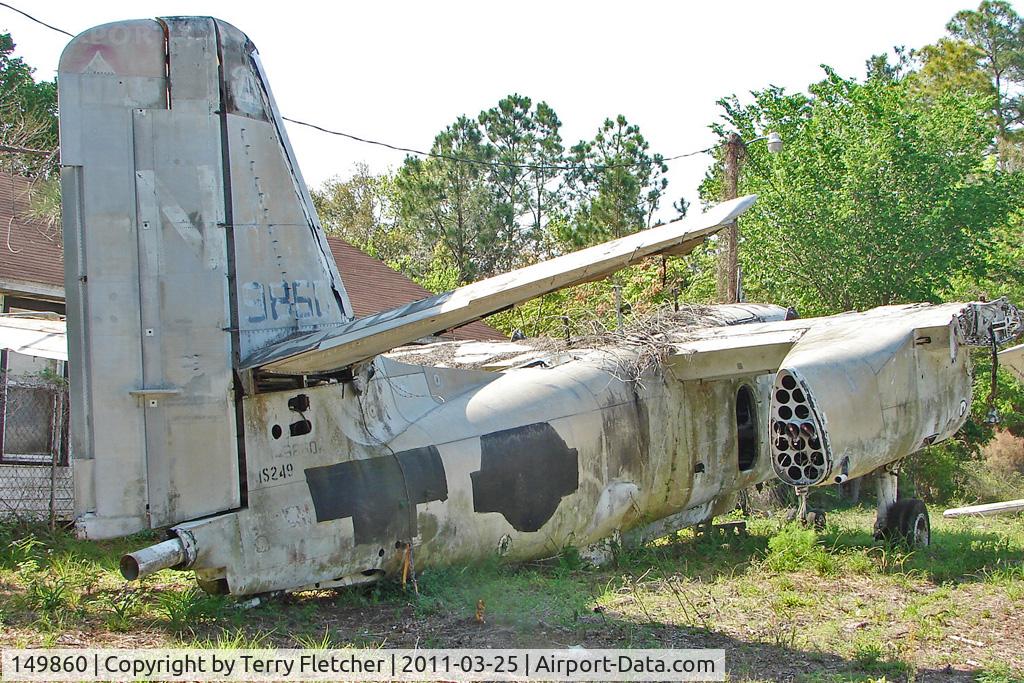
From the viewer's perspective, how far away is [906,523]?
11625 millimetres

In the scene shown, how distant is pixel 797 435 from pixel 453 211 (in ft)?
126

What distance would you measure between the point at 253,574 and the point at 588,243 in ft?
109

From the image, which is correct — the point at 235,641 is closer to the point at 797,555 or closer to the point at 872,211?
the point at 797,555

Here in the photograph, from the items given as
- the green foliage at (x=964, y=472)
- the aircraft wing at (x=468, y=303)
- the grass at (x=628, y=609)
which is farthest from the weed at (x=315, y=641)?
the green foliage at (x=964, y=472)

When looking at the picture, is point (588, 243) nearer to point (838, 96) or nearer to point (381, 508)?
point (838, 96)

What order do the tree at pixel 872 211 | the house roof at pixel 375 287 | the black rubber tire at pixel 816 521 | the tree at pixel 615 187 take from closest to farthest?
1. the black rubber tire at pixel 816 521
2. the tree at pixel 872 211
3. the house roof at pixel 375 287
4. the tree at pixel 615 187

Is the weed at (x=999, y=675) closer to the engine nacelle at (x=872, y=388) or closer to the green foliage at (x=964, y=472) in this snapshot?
the engine nacelle at (x=872, y=388)

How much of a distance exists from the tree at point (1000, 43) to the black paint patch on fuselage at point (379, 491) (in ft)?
167

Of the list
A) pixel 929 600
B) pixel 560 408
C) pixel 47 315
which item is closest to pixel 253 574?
pixel 560 408

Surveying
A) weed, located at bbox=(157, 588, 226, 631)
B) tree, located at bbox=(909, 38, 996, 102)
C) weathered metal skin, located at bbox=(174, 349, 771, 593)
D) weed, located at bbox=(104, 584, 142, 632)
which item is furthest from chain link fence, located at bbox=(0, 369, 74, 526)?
tree, located at bbox=(909, 38, 996, 102)

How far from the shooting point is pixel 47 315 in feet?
42.7

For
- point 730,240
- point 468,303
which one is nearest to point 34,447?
point 468,303

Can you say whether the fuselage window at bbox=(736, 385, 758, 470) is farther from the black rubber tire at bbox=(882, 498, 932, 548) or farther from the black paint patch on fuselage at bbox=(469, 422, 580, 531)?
the black paint patch on fuselage at bbox=(469, 422, 580, 531)

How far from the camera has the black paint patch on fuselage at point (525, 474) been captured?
887 centimetres
